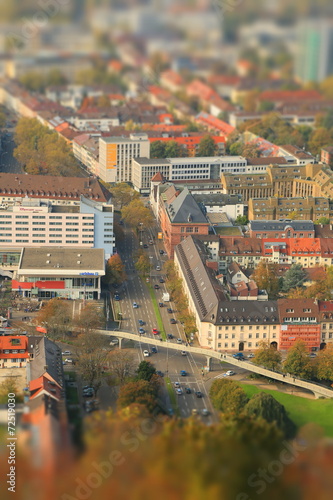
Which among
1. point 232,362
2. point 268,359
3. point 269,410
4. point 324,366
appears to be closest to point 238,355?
point 232,362

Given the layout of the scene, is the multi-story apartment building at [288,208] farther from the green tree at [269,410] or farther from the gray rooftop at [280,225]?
the green tree at [269,410]

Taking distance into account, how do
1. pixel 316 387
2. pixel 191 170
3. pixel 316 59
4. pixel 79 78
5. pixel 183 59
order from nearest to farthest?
pixel 316 387
pixel 316 59
pixel 191 170
pixel 183 59
pixel 79 78

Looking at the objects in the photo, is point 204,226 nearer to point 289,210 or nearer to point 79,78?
point 289,210

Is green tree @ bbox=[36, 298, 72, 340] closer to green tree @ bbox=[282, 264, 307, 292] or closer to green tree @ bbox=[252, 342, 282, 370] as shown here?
green tree @ bbox=[252, 342, 282, 370]

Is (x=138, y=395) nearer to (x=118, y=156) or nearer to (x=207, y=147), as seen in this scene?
(x=118, y=156)

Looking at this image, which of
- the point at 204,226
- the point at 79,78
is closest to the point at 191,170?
the point at 204,226

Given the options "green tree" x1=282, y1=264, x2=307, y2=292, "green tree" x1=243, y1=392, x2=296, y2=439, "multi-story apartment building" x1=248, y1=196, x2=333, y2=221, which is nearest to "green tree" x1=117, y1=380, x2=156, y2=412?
"green tree" x1=243, y1=392, x2=296, y2=439
